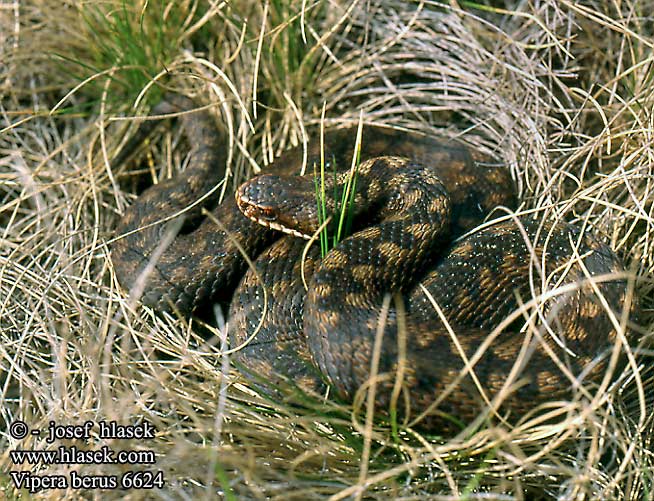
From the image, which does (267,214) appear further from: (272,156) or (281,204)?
(272,156)

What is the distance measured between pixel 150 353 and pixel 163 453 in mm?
902

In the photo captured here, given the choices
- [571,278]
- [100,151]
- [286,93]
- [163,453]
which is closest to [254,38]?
[286,93]

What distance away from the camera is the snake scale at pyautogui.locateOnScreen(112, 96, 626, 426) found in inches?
139

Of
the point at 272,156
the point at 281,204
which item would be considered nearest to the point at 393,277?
the point at 281,204

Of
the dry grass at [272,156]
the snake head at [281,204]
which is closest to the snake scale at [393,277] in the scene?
the snake head at [281,204]

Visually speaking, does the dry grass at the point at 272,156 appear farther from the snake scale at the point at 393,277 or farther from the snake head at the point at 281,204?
the snake head at the point at 281,204

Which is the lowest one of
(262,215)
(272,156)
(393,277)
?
(393,277)

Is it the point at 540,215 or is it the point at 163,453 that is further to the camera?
the point at 540,215

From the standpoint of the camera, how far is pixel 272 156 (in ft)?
17.1

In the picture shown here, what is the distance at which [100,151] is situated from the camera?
529 centimetres

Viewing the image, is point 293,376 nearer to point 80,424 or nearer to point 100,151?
point 80,424

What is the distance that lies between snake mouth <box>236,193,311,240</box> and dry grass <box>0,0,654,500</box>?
69cm

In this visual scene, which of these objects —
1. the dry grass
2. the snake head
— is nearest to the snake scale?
the snake head

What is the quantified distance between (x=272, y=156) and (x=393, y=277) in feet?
5.04
